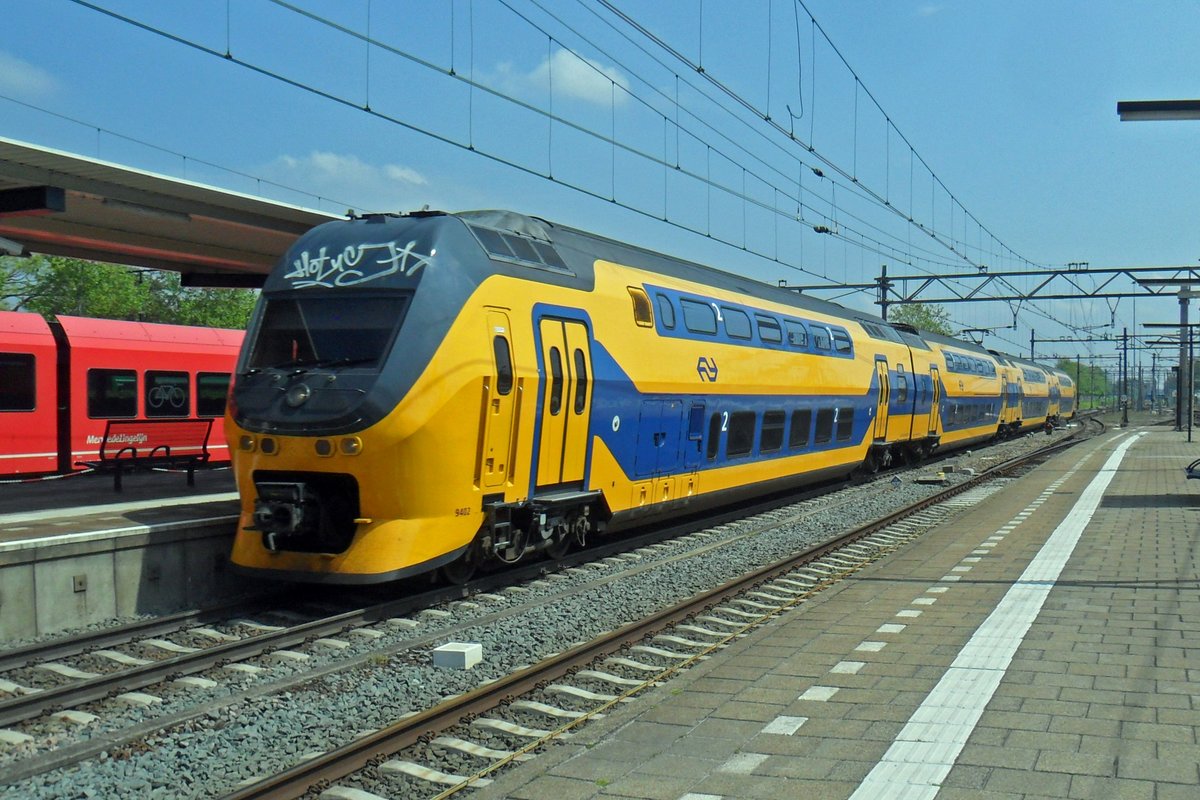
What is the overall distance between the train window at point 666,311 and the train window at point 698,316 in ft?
1.23

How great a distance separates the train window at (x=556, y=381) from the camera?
11047 millimetres

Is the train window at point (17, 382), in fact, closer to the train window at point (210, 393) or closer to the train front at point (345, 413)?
the train window at point (210, 393)

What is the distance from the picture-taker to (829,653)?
7.90 m

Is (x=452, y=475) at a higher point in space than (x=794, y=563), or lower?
higher

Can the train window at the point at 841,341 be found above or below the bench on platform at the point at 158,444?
above

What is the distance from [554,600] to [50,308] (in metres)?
47.7

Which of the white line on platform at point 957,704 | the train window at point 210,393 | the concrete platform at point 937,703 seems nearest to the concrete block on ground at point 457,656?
the concrete platform at point 937,703

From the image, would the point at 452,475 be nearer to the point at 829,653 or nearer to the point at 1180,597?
the point at 829,653

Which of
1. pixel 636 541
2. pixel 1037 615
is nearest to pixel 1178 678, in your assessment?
pixel 1037 615

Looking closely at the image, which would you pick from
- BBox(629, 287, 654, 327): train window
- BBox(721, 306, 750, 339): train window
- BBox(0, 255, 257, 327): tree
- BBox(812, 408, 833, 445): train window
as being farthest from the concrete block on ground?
BBox(0, 255, 257, 327): tree

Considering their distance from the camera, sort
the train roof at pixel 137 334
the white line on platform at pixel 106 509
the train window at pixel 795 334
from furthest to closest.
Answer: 1. the train roof at pixel 137 334
2. the train window at pixel 795 334
3. the white line on platform at pixel 106 509

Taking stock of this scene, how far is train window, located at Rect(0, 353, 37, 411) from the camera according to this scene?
57.3 feet

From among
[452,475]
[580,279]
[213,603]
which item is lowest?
[213,603]

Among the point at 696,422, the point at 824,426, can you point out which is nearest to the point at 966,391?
the point at 824,426
